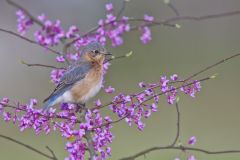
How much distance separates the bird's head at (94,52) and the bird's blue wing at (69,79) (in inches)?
3.2

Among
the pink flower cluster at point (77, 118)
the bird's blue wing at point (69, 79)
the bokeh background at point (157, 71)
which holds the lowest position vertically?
the pink flower cluster at point (77, 118)

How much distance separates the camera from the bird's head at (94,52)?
4851 millimetres

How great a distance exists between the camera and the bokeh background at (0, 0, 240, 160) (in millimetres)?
13312

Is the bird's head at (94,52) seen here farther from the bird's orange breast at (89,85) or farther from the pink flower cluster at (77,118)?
the pink flower cluster at (77,118)

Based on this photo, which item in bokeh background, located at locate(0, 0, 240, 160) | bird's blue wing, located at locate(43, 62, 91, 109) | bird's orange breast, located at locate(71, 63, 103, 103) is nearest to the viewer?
bird's blue wing, located at locate(43, 62, 91, 109)

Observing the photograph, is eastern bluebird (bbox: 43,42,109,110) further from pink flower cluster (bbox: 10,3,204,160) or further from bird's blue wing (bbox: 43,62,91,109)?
pink flower cluster (bbox: 10,3,204,160)

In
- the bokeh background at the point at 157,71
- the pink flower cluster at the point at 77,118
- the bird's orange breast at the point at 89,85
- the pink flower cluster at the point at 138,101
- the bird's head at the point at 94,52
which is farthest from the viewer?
the bokeh background at the point at 157,71

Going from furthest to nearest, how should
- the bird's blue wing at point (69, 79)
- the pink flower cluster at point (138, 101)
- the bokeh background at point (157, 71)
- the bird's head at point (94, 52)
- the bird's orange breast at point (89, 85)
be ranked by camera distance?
the bokeh background at point (157, 71), the bird's orange breast at point (89, 85), the bird's head at point (94, 52), the bird's blue wing at point (69, 79), the pink flower cluster at point (138, 101)

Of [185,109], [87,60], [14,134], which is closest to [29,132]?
[14,134]

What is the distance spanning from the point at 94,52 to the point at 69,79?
29 cm

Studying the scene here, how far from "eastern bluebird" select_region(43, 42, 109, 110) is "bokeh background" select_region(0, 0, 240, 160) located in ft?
20.2

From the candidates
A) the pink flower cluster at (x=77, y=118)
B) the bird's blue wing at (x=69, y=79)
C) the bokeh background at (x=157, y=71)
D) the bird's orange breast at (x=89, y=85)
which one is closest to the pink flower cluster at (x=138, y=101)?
the pink flower cluster at (x=77, y=118)

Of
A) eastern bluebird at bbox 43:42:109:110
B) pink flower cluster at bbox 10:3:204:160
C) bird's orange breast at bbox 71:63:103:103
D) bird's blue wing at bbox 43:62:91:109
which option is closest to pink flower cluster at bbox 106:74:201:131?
pink flower cluster at bbox 10:3:204:160

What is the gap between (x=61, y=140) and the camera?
1331 centimetres
